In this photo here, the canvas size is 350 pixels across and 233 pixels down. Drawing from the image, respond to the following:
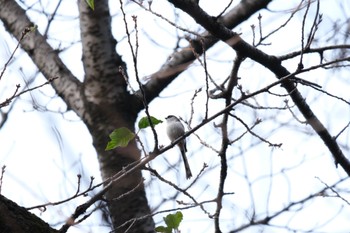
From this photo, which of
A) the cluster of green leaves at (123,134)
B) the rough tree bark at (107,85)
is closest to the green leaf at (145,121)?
the cluster of green leaves at (123,134)

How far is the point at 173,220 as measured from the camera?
2037mm

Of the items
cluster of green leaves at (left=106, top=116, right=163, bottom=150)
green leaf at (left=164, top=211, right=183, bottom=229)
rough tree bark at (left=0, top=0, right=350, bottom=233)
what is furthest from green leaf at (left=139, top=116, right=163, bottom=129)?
rough tree bark at (left=0, top=0, right=350, bottom=233)

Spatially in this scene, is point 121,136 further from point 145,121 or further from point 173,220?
point 173,220

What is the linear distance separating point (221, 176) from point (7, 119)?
1740 millimetres

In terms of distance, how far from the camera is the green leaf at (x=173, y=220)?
2.03 meters

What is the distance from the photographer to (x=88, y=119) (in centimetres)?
378

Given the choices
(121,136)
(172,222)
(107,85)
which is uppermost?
(107,85)

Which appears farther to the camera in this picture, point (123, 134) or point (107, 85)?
point (107, 85)

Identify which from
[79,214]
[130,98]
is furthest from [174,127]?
[79,214]

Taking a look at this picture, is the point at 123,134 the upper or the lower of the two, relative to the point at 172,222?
upper

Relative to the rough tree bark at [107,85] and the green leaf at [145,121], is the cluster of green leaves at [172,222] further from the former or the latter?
the rough tree bark at [107,85]

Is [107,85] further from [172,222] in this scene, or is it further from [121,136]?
[172,222]

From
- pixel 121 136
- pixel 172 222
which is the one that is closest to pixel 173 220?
pixel 172 222

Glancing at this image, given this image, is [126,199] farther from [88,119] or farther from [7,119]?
[7,119]
